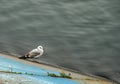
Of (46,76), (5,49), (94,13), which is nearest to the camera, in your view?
(46,76)

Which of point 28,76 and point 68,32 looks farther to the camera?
point 68,32

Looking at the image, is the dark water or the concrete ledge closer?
the concrete ledge

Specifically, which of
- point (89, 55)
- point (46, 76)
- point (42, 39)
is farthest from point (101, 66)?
point (46, 76)

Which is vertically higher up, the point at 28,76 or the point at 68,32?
the point at 68,32

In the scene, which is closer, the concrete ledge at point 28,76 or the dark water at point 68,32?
the concrete ledge at point 28,76

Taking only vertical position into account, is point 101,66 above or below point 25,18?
below

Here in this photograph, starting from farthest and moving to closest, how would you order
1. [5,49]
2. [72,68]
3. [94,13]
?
[94,13]
[5,49]
[72,68]

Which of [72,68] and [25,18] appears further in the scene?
[25,18]

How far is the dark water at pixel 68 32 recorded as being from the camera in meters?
10.9

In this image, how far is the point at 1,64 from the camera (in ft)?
26.5

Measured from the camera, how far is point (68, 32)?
484 inches

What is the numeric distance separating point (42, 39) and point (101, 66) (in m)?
2.43

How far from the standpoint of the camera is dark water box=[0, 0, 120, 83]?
10.9 metres

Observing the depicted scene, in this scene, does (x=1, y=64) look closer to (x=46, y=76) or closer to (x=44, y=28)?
(x=46, y=76)
